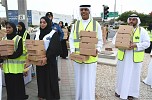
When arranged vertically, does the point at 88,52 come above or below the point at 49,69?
above

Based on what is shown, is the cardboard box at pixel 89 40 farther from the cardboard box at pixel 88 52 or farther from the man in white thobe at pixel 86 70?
the man in white thobe at pixel 86 70

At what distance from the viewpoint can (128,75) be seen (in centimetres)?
471

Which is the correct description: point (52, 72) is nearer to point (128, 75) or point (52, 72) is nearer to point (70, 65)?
point (128, 75)

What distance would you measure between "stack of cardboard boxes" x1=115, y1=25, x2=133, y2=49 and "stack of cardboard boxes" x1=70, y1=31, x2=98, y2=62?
0.86m

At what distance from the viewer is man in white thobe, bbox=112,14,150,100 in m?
4.59

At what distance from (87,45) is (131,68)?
1507 mm

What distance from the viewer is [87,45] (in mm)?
3811

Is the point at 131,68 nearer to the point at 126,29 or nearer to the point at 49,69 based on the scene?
the point at 126,29

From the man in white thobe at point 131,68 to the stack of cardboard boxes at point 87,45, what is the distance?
3.63 ft

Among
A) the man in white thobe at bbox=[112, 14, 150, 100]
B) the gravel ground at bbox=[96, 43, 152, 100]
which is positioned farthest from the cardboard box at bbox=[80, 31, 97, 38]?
the gravel ground at bbox=[96, 43, 152, 100]


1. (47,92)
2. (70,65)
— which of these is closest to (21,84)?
(47,92)

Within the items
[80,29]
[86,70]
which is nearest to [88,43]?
[80,29]

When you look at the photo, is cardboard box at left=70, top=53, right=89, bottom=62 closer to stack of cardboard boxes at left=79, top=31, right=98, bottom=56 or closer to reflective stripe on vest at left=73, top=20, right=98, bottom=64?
stack of cardboard boxes at left=79, top=31, right=98, bottom=56

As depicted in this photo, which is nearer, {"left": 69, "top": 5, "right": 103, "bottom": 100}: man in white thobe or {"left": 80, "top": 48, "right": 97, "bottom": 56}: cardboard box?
{"left": 80, "top": 48, "right": 97, "bottom": 56}: cardboard box
